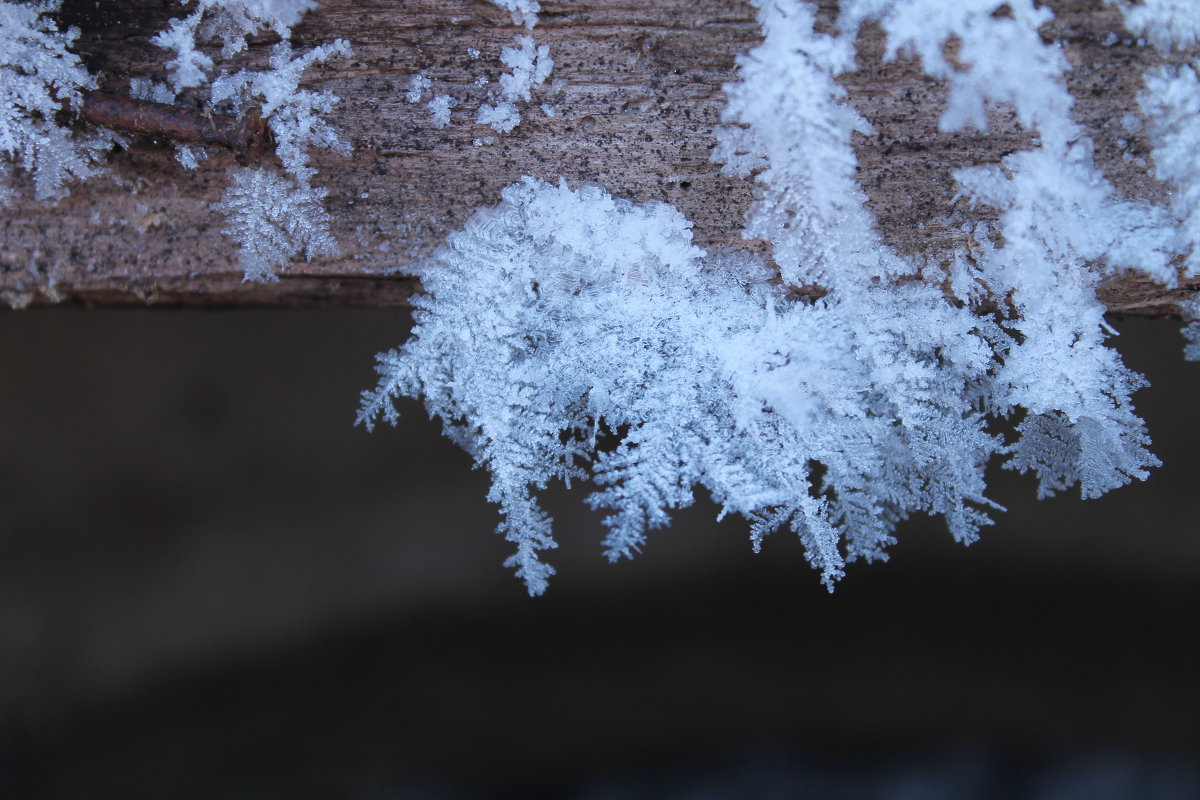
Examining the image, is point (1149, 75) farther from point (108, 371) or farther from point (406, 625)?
point (108, 371)

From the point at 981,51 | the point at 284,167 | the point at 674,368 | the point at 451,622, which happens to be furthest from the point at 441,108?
the point at 451,622

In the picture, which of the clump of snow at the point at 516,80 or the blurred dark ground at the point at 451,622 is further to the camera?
the blurred dark ground at the point at 451,622

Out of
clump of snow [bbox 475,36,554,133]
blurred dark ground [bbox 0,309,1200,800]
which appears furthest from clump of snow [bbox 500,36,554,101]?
blurred dark ground [bbox 0,309,1200,800]

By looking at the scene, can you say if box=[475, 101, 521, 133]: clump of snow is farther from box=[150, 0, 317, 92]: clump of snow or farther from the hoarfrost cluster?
box=[150, 0, 317, 92]: clump of snow

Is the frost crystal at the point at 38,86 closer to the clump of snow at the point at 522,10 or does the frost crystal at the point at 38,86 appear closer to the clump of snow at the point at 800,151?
the clump of snow at the point at 522,10

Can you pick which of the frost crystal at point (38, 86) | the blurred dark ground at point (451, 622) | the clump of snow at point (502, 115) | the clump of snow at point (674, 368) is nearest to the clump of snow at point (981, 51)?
the clump of snow at point (674, 368)
